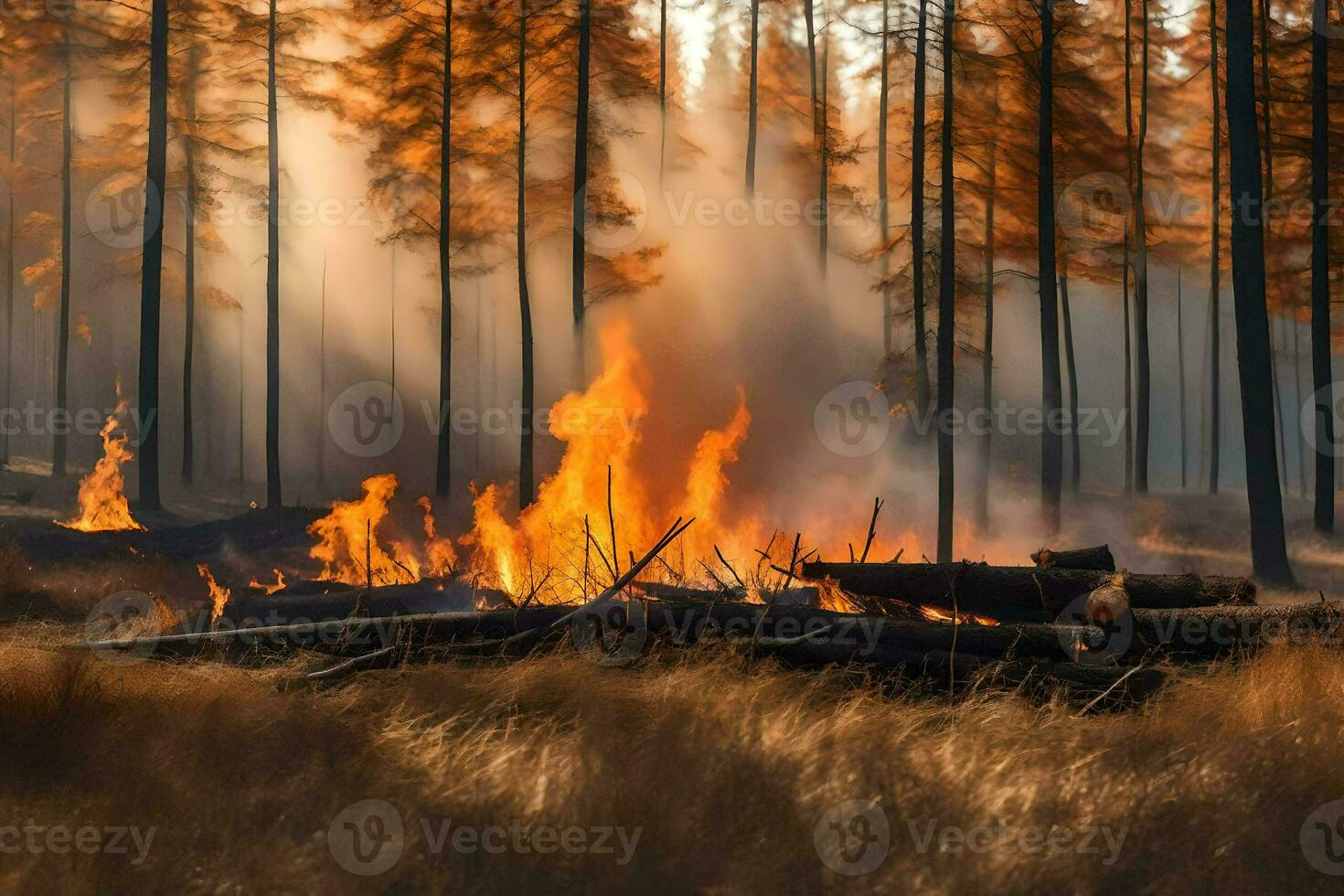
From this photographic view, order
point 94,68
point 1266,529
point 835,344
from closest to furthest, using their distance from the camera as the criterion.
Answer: point 1266,529 < point 835,344 < point 94,68

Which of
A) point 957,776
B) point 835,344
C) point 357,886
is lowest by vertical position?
point 357,886

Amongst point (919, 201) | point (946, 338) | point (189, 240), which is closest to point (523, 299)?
point (919, 201)

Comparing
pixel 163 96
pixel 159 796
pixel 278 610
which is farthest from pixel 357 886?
pixel 163 96

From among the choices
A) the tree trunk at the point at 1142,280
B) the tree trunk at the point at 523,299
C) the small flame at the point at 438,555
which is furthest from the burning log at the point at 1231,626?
the tree trunk at the point at 1142,280

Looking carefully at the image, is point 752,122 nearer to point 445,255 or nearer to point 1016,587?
point 445,255

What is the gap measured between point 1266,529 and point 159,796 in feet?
42.5

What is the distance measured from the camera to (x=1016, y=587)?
720 centimetres

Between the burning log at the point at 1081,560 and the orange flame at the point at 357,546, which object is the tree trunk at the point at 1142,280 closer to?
the burning log at the point at 1081,560

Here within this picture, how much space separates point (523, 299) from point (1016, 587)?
13.0m

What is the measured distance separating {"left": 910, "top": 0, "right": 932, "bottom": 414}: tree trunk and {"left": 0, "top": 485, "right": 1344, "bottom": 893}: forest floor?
435 inches

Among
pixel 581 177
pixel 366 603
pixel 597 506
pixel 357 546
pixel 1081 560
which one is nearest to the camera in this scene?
pixel 366 603

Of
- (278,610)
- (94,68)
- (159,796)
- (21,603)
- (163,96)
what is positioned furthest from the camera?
(94,68)

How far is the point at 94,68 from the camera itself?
24766 mm

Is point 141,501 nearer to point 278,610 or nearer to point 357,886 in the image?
point 278,610
